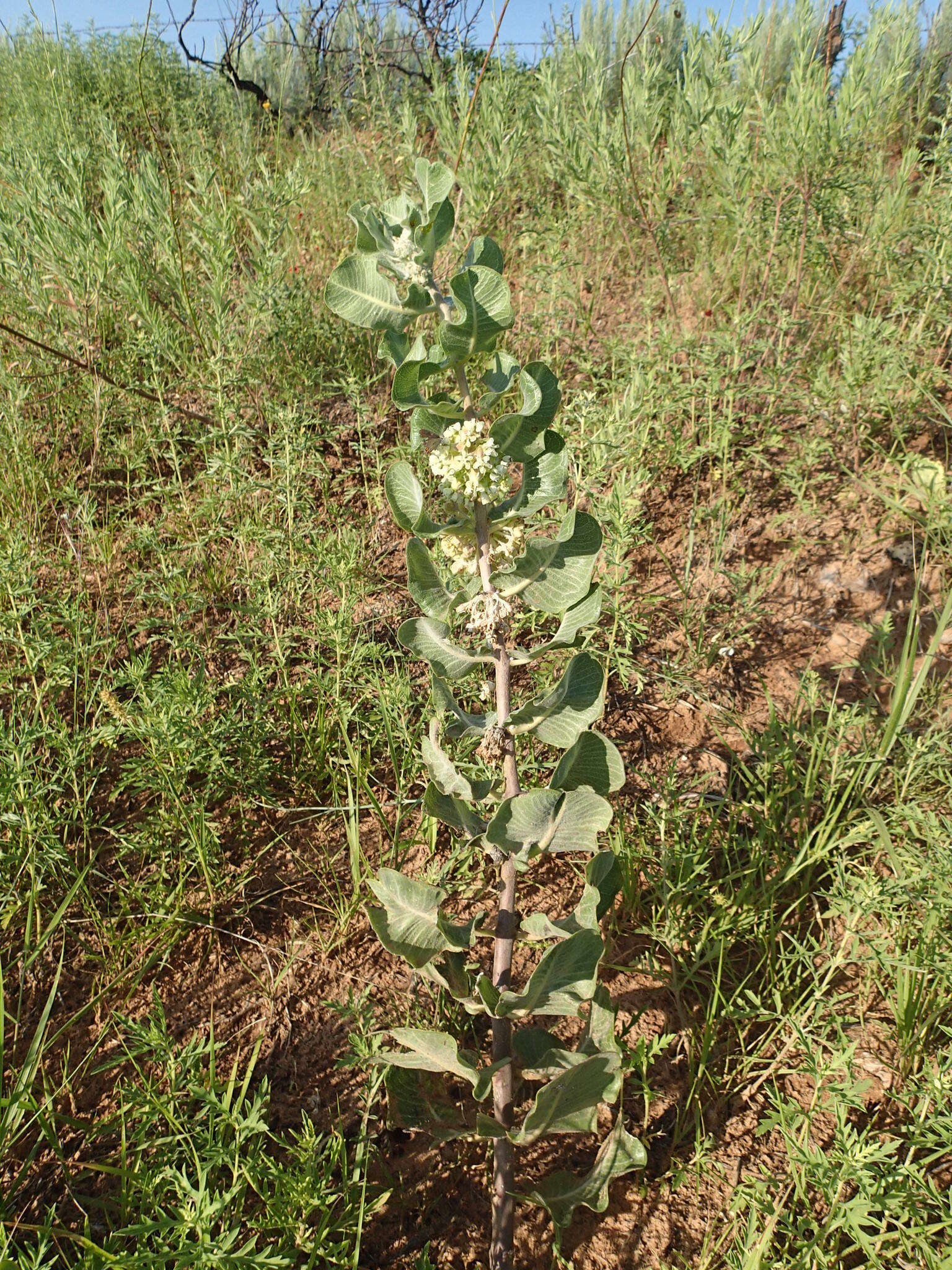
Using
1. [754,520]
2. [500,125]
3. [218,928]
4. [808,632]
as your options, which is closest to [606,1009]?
[218,928]

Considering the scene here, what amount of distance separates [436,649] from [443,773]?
0.66ft

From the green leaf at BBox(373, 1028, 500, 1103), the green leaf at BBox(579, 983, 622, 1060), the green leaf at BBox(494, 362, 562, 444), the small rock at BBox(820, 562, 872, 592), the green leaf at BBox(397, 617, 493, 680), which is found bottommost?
the green leaf at BBox(373, 1028, 500, 1103)

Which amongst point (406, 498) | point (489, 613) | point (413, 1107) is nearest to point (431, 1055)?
point (413, 1107)

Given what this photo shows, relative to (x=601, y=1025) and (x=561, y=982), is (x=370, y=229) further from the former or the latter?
(x=601, y=1025)

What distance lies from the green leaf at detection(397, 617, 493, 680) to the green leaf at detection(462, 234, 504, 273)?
50 cm

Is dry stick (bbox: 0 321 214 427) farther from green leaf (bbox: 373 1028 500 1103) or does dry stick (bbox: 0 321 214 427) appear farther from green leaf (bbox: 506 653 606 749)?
green leaf (bbox: 373 1028 500 1103)

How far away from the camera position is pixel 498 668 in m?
1.26

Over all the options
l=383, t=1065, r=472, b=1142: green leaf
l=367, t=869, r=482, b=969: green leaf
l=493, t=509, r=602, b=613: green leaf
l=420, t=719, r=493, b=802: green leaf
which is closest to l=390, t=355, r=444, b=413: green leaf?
l=493, t=509, r=602, b=613: green leaf

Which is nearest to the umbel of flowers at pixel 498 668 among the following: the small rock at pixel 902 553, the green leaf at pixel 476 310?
the green leaf at pixel 476 310

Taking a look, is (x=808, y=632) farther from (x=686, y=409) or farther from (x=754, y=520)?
(x=686, y=409)

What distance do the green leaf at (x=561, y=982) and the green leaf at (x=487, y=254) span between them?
95 centimetres

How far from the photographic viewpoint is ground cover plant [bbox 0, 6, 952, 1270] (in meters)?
1.50

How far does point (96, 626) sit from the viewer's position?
7.94ft

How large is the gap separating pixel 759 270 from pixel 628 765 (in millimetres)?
2868
